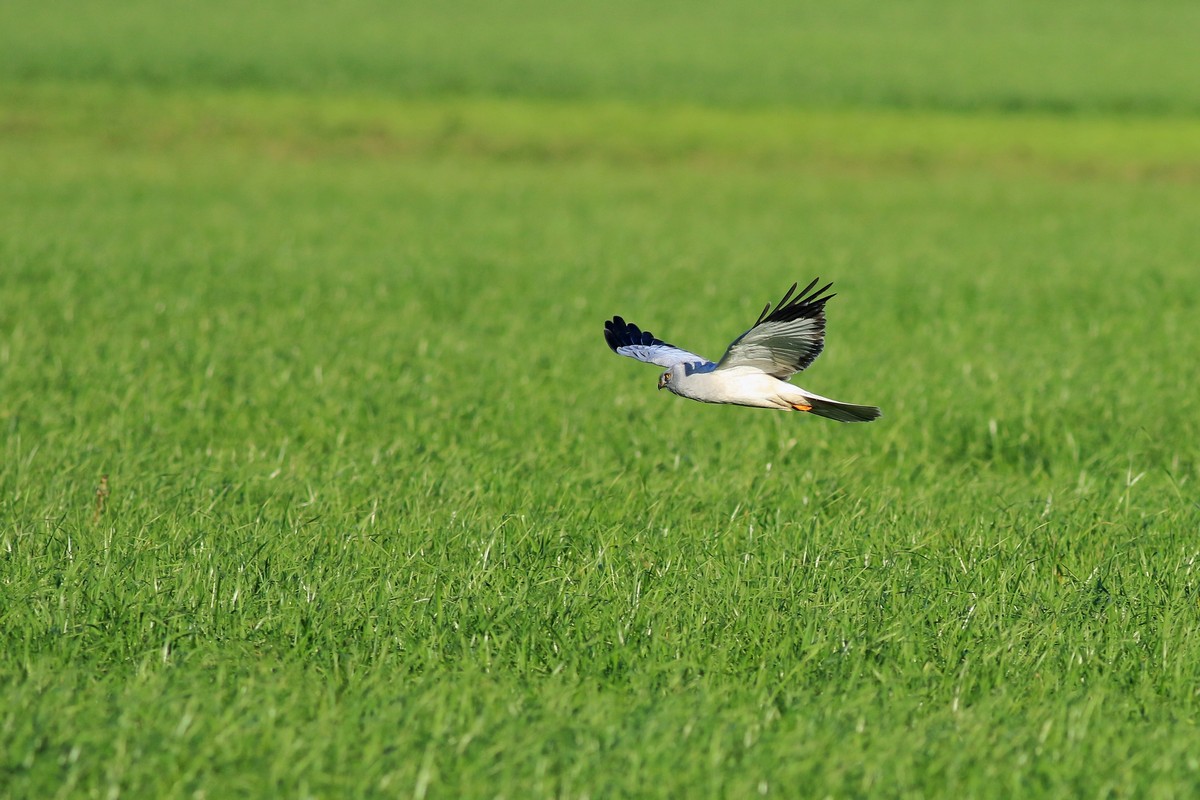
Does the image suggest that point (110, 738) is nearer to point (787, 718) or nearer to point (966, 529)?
point (787, 718)

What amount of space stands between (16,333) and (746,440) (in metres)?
5.63

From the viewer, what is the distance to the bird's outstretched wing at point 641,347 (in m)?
4.61

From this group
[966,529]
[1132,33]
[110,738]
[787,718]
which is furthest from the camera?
[1132,33]

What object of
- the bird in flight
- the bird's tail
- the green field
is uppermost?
the bird in flight

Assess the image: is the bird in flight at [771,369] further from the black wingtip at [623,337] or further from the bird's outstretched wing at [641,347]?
the black wingtip at [623,337]

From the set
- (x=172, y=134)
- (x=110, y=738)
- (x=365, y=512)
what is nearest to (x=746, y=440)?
(x=365, y=512)

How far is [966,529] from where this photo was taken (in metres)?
5.75

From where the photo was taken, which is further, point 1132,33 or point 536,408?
point 1132,33

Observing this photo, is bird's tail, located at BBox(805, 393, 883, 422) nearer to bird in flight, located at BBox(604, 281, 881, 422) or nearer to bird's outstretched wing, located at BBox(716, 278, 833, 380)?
bird in flight, located at BBox(604, 281, 881, 422)

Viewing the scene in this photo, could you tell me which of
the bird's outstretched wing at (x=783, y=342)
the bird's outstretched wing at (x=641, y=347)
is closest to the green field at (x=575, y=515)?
the bird's outstretched wing at (x=641, y=347)

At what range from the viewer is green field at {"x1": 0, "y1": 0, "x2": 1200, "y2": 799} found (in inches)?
145

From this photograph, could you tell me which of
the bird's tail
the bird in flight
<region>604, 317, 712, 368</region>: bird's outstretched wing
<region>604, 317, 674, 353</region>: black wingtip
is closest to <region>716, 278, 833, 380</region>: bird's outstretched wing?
the bird in flight

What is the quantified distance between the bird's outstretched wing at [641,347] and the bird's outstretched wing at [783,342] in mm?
435

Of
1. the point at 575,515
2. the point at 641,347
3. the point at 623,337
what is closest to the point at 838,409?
the point at 641,347
